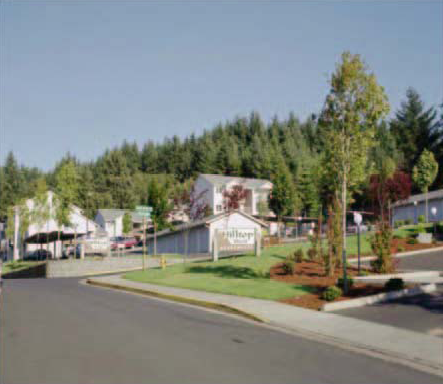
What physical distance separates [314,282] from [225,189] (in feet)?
178

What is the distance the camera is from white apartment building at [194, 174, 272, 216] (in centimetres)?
7531

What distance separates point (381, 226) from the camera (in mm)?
22219

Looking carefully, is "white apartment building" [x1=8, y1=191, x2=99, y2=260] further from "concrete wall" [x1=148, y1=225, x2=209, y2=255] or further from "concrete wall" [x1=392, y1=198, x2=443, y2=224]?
"concrete wall" [x1=392, y1=198, x2=443, y2=224]

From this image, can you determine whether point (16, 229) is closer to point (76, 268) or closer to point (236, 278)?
point (76, 268)

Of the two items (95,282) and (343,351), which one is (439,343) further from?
(95,282)

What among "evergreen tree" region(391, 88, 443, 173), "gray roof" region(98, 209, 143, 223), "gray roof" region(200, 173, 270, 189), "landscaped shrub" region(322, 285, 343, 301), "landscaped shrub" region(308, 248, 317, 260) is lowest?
"landscaped shrub" region(322, 285, 343, 301)

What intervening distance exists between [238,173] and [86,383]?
9612cm

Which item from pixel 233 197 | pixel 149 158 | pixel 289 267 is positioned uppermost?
pixel 149 158

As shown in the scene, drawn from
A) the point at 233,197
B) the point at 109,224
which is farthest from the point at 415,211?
the point at 109,224

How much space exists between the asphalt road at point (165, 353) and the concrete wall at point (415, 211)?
4636cm

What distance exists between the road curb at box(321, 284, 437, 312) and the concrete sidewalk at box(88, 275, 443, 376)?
2.57 ft

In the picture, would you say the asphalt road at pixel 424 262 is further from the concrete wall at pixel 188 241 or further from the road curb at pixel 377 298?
the concrete wall at pixel 188 241

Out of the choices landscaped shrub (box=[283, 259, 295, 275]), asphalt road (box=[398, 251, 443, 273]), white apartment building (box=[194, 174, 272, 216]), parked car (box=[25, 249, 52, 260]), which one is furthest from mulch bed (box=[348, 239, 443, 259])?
white apartment building (box=[194, 174, 272, 216])

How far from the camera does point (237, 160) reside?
340 feet
